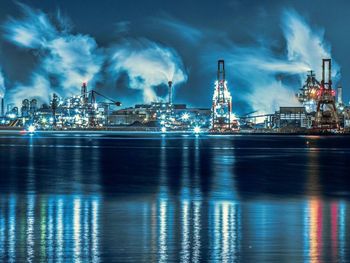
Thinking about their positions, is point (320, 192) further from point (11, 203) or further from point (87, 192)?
point (11, 203)

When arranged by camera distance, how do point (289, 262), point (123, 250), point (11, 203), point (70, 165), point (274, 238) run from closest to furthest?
1. point (289, 262)
2. point (123, 250)
3. point (274, 238)
4. point (11, 203)
5. point (70, 165)

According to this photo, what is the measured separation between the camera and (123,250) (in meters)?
12.6

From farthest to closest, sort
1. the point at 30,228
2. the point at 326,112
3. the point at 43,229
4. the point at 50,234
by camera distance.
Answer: the point at 326,112, the point at 30,228, the point at 43,229, the point at 50,234

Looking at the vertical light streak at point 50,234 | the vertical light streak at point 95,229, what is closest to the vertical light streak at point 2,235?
the vertical light streak at point 50,234

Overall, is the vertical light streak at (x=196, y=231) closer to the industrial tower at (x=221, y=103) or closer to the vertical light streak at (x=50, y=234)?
the vertical light streak at (x=50, y=234)

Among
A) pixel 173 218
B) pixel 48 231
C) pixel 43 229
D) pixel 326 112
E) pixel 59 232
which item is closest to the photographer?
pixel 59 232

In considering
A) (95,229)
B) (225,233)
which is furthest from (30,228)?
(225,233)

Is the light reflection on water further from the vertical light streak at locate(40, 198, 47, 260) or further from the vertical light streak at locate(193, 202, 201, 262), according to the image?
the vertical light streak at locate(193, 202, 201, 262)

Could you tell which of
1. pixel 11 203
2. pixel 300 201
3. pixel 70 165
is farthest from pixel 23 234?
pixel 70 165

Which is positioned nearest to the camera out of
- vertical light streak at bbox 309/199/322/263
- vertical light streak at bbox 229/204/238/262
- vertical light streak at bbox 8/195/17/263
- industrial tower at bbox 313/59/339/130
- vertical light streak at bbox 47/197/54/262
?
vertical light streak at bbox 8/195/17/263

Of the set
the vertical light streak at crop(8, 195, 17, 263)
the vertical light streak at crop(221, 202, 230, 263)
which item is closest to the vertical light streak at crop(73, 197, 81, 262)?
the vertical light streak at crop(8, 195, 17, 263)

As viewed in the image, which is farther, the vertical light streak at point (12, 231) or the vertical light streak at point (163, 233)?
the vertical light streak at point (163, 233)

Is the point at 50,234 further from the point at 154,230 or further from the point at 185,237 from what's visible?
the point at 185,237

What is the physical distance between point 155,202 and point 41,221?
506 centimetres
